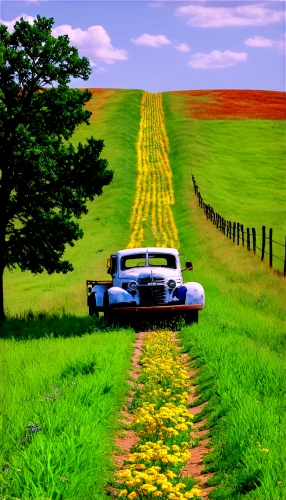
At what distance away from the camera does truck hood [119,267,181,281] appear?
1762 cm

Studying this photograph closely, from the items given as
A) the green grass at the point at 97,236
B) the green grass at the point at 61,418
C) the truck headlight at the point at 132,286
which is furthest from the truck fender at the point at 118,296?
the green grass at the point at 97,236

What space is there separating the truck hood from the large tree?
12.5 ft

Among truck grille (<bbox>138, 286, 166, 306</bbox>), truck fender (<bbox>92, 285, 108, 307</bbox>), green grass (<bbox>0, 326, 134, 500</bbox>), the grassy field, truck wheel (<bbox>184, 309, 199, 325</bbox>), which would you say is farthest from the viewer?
truck fender (<bbox>92, 285, 108, 307</bbox>)

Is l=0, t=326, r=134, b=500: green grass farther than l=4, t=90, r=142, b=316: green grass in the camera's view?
No

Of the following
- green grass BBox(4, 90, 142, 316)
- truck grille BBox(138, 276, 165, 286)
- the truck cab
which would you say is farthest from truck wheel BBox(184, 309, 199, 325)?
green grass BBox(4, 90, 142, 316)

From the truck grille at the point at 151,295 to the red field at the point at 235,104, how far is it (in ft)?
237

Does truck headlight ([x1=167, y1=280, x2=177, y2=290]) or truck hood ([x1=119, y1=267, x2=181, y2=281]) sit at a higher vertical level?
truck hood ([x1=119, y1=267, x2=181, y2=281])

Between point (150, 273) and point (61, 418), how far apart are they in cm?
1059

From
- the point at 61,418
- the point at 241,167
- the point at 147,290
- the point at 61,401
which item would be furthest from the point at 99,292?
the point at 241,167

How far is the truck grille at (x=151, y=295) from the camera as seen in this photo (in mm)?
17500

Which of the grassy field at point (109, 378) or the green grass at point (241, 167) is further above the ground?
the green grass at point (241, 167)

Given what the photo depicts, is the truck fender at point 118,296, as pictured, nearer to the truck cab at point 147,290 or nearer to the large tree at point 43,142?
the truck cab at point 147,290

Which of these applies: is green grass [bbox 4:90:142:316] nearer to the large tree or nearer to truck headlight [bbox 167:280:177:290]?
the large tree

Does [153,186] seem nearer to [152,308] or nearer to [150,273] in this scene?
[150,273]
